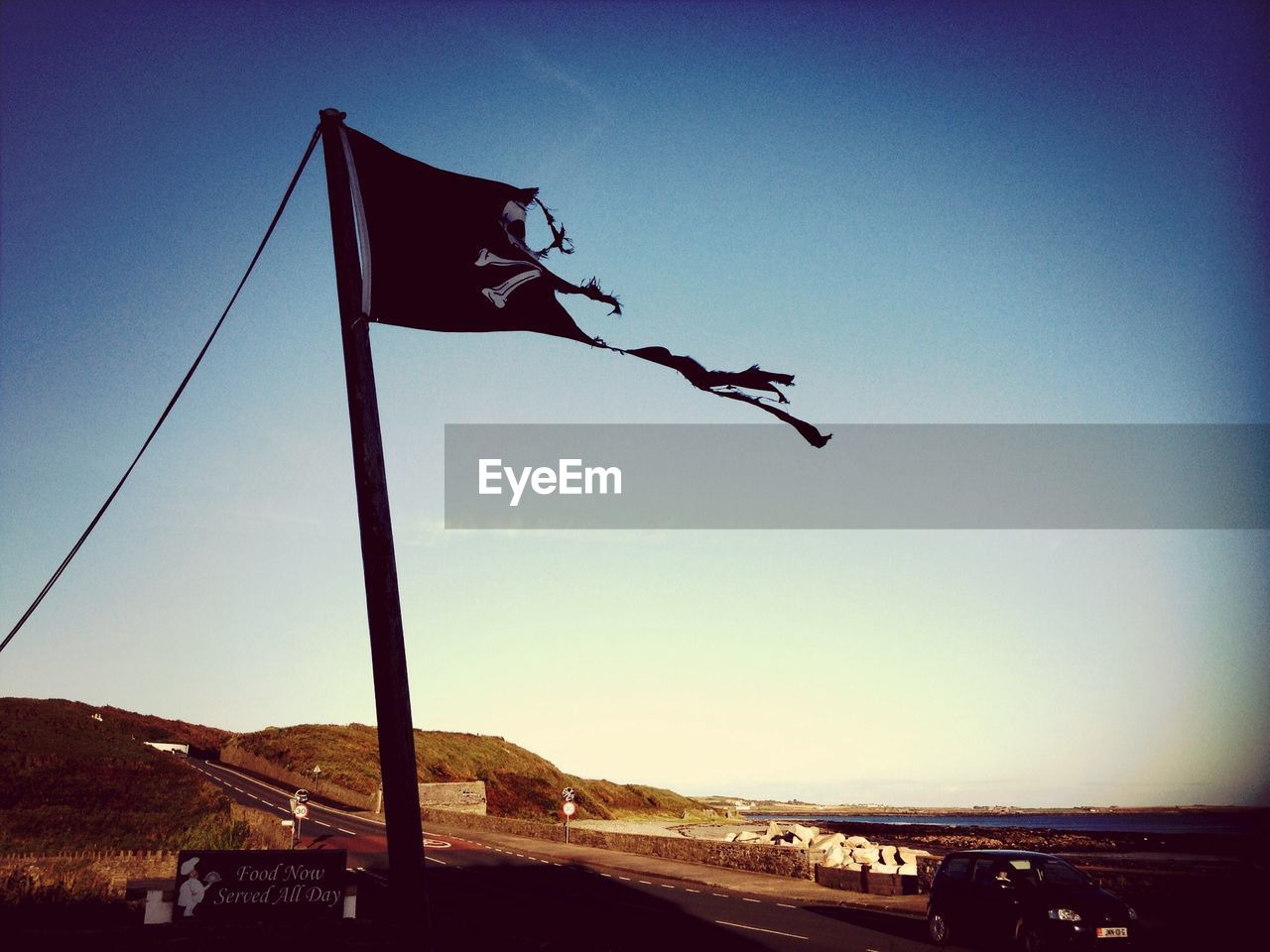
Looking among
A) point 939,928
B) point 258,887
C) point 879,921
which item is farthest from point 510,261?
point 879,921

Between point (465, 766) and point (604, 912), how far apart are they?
84.7 m

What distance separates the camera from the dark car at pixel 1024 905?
44.3ft

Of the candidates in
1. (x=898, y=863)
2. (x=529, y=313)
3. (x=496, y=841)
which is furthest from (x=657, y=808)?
(x=529, y=313)

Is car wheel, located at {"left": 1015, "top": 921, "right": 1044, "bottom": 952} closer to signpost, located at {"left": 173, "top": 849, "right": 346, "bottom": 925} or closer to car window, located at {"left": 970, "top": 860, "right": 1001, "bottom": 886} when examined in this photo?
car window, located at {"left": 970, "top": 860, "right": 1001, "bottom": 886}

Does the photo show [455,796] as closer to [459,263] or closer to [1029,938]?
[1029,938]

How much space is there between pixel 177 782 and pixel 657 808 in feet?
273

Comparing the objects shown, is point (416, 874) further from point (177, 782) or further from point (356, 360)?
point (177, 782)

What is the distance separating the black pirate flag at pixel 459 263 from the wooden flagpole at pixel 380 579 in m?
0.14

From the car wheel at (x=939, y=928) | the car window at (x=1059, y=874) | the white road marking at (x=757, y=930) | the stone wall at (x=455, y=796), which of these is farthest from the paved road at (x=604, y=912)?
Answer: the stone wall at (x=455, y=796)

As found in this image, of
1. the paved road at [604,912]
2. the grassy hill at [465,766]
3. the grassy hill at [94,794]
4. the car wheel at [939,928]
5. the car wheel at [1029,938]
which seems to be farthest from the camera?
the grassy hill at [465,766]

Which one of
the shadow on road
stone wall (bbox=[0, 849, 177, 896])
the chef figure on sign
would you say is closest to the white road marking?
the shadow on road

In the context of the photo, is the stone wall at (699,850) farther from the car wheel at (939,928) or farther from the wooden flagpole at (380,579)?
the wooden flagpole at (380,579)

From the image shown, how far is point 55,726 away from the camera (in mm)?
75312

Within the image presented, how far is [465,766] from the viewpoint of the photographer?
327 ft
